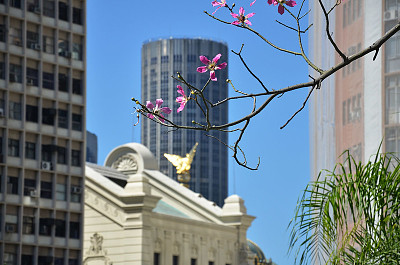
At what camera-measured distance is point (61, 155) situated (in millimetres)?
80625

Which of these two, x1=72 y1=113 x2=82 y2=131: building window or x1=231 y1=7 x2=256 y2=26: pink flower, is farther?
x1=72 y1=113 x2=82 y2=131: building window

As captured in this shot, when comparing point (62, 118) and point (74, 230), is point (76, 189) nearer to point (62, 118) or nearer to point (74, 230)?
point (74, 230)

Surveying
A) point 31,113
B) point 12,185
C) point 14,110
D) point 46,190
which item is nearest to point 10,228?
point 12,185

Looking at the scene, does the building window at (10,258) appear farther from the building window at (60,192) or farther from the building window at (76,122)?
the building window at (76,122)

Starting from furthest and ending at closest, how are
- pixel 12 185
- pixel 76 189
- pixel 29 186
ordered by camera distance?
pixel 76 189, pixel 29 186, pixel 12 185

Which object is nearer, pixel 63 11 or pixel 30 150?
pixel 30 150

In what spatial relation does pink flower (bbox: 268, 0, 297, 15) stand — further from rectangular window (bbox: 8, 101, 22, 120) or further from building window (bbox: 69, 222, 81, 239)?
building window (bbox: 69, 222, 81, 239)

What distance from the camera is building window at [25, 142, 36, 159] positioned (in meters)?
77.8

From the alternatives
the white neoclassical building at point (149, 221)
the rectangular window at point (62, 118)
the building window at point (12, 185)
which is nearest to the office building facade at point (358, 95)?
the building window at point (12, 185)

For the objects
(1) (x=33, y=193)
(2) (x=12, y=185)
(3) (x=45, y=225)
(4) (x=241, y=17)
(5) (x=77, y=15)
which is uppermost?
(5) (x=77, y=15)

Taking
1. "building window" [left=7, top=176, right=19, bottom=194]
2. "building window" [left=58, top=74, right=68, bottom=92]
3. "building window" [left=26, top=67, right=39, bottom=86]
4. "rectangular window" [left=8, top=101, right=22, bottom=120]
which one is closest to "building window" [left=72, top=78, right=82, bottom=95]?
"building window" [left=58, top=74, right=68, bottom=92]

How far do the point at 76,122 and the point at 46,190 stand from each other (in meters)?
5.93

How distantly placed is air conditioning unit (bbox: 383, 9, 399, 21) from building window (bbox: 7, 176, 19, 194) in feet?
178

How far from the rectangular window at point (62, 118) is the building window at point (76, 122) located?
0.67m
